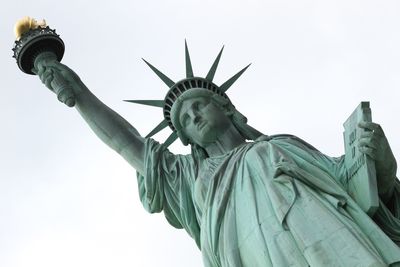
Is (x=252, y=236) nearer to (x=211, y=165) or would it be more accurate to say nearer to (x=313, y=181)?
(x=313, y=181)

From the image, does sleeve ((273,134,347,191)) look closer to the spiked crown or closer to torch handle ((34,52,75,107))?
the spiked crown

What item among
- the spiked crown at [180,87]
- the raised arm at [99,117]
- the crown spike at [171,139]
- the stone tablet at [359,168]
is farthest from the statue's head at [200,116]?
the stone tablet at [359,168]

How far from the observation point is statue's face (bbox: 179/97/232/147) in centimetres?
1320

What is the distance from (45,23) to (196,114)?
8.67ft

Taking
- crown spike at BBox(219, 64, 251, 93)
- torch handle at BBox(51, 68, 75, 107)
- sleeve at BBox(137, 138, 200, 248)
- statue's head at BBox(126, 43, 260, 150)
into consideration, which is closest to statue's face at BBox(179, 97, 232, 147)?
statue's head at BBox(126, 43, 260, 150)

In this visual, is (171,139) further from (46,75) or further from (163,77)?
(46,75)

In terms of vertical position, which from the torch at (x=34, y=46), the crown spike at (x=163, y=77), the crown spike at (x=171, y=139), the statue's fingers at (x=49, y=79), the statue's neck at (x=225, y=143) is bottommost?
the statue's neck at (x=225, y=143)

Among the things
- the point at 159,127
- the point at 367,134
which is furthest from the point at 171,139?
the point at 367,134

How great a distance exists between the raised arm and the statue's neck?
0.90m

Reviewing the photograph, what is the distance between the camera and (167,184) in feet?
43.8

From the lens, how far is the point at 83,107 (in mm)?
13781

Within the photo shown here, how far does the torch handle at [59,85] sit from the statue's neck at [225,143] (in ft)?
6.23

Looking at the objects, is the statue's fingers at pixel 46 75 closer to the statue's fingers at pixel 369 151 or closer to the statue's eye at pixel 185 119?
the statue's eye at pixel 185 119

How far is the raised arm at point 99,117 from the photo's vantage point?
44.4 feet
